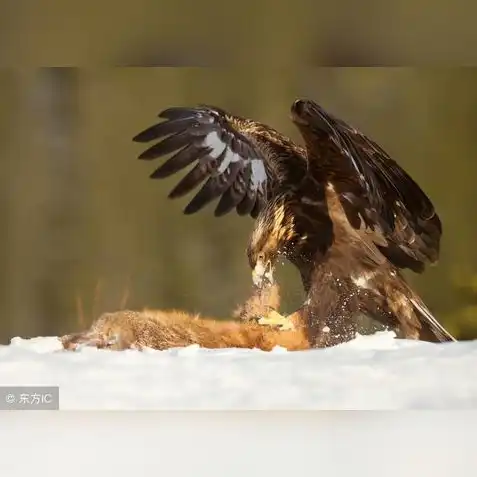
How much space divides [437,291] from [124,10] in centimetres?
90

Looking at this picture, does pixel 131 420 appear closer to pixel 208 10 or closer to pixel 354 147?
pixel 354 147

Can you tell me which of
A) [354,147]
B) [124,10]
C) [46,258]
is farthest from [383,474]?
[124,10]

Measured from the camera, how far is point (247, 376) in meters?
1.36

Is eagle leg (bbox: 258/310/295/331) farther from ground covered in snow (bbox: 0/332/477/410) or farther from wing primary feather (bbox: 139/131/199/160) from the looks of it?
wing primary feather (bbox: 139/131/199/160)

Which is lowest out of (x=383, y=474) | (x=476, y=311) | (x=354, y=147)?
(x=383, y=474)

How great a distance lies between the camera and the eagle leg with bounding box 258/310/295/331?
1.37 m

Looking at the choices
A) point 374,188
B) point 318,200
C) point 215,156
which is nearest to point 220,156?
point 215,156

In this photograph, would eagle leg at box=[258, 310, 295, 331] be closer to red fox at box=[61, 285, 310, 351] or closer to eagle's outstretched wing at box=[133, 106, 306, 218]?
red fox at box=[61, 285, 310, 351]

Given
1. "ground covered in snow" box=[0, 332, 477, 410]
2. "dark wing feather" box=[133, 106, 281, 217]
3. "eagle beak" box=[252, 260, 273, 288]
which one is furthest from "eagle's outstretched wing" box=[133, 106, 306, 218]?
"ground covered in snow" box=[0, 332, 477, 410]

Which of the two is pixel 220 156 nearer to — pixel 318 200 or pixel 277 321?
pixel 318 200

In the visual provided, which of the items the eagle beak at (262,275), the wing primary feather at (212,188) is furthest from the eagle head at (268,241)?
the wing primary feather at (212,188)

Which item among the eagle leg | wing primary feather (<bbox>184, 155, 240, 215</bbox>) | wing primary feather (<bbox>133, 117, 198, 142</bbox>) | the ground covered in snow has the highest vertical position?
wing primary feather (<bbox>133, 117, 198, 142</bbox>)

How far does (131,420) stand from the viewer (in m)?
1.37

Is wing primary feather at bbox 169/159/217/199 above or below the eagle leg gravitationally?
above
